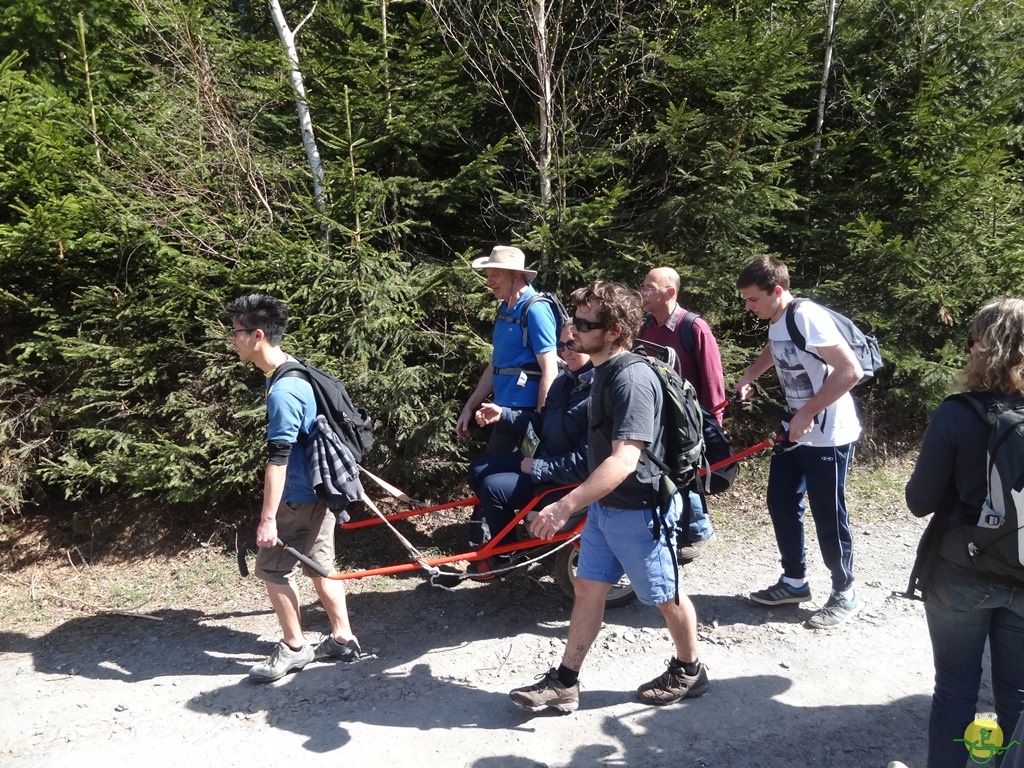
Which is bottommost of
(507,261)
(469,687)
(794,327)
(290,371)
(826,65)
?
(469,687)

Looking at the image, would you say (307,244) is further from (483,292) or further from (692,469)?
(692,469)

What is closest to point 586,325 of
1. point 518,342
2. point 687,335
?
point 518,342

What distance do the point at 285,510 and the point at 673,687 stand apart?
7.41ft

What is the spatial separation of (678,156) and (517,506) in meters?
3.70

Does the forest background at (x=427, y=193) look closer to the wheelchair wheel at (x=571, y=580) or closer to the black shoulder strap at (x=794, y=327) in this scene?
the wheelchair wheel at (x=571, y=580)

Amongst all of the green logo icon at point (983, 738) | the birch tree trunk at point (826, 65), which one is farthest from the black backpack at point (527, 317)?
the birch tree trunk at point (826, 65)

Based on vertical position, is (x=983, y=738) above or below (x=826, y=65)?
below

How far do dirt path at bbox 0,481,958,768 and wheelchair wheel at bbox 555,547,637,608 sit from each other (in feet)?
0.28

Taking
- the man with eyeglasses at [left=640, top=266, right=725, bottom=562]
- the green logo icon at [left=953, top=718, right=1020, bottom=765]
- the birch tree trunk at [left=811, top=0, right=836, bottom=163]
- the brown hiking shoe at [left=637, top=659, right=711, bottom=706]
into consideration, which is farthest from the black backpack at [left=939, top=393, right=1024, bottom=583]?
the birch tree trunk at [left=811, top=0, right=836, bottom=163]

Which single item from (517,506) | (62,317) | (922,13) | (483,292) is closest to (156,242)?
(62,317)

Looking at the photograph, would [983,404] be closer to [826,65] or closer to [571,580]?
[571,580]

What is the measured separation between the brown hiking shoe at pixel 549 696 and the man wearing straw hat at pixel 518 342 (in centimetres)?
165

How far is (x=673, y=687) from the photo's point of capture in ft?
12.2

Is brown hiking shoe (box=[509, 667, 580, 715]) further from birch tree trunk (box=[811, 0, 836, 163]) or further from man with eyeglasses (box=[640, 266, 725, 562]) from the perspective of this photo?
birch tree trunk (box=[811, 0, 836, 163])
